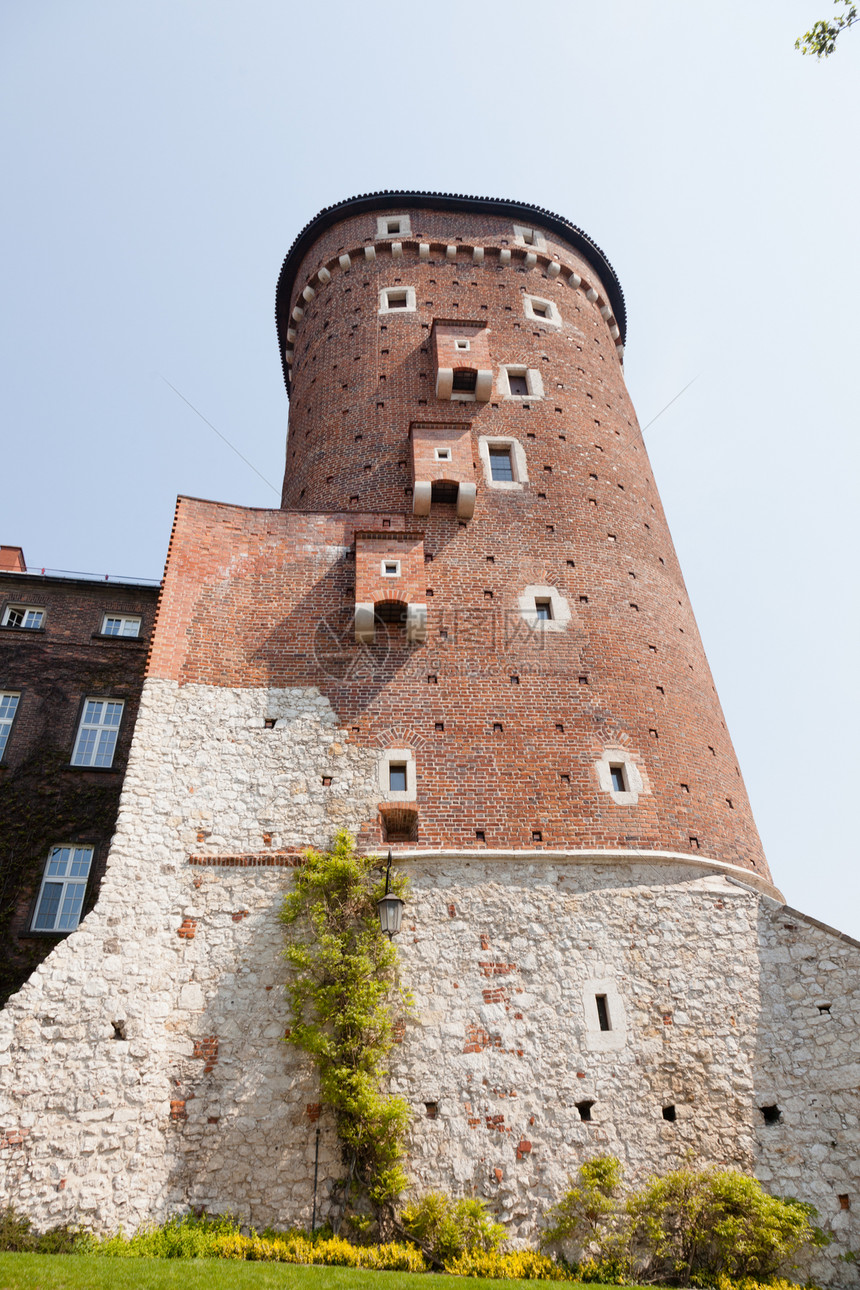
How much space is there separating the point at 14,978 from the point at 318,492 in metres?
11.6

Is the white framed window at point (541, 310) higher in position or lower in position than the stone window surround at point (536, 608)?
higher

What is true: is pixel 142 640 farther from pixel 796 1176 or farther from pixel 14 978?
pixel 796 1176

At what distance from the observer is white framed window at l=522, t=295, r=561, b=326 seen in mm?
22391

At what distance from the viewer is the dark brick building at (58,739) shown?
1611 centimetres

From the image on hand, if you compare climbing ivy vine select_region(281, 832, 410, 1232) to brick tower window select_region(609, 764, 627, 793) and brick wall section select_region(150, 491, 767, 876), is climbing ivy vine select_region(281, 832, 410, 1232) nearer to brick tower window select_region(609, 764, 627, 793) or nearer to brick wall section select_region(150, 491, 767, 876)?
brick wall section select_region(150, 491, 767, 876)

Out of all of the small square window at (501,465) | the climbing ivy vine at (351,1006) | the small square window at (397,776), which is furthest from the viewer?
the small square window at (501,465)

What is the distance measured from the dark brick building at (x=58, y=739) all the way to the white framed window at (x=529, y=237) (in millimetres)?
14419

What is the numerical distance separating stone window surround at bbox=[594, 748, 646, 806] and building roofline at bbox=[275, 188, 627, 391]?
1650 cm

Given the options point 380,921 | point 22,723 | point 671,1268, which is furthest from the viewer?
point 22,723

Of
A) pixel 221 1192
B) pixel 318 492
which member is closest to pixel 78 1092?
pixel 221 1192

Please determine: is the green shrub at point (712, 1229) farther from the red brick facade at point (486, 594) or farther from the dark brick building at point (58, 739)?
the dark brick building at point (58, 739)

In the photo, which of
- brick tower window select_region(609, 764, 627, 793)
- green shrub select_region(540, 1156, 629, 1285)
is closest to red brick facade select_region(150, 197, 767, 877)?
brick tower window select_region(609, 764, 627, 793)

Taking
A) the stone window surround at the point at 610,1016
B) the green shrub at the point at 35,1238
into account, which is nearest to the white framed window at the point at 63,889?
the green shrub at the point at 35,1238

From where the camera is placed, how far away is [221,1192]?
1077 cm
